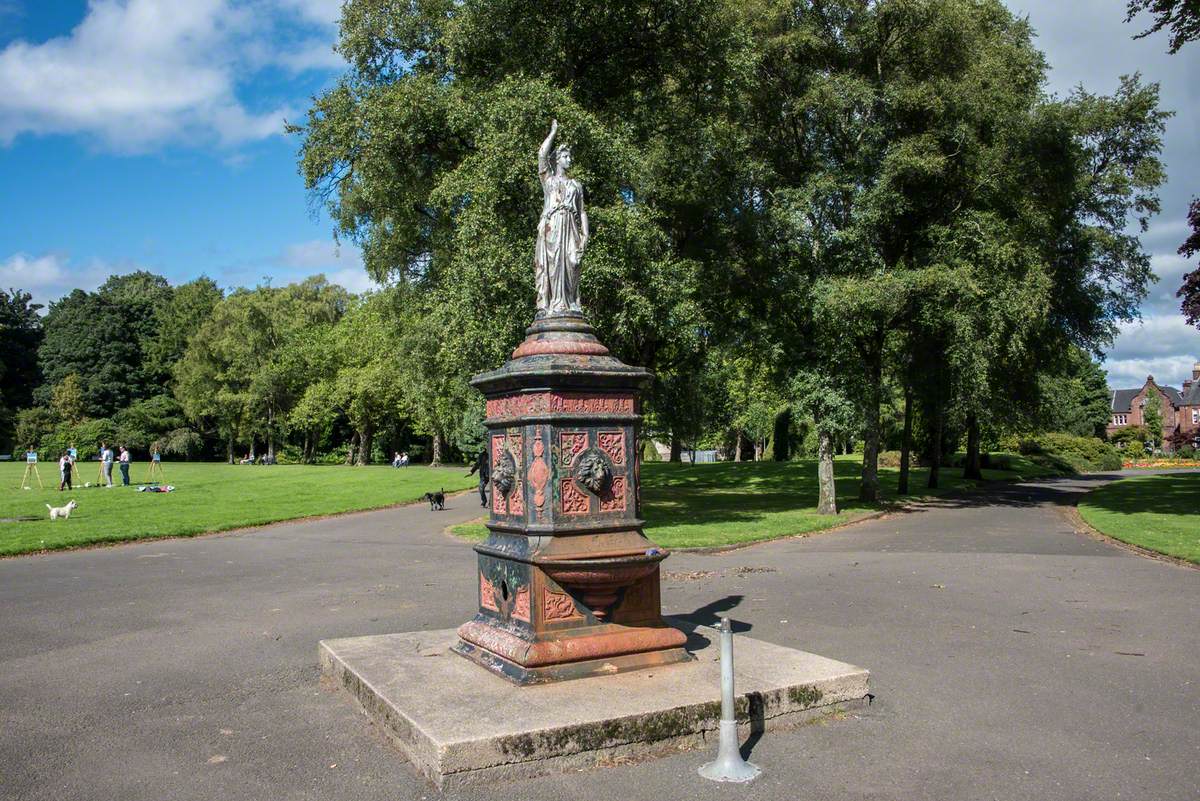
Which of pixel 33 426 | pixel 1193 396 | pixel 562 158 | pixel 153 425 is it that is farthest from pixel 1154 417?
pixel 33 426

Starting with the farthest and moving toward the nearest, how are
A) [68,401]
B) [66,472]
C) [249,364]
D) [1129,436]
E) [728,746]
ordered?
[1129,436]
[68,401]
[249,364]
[66,472]
[728,746]

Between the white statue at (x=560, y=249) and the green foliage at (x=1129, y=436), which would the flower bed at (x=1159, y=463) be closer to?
the green foliage at (x=1129, y=436)

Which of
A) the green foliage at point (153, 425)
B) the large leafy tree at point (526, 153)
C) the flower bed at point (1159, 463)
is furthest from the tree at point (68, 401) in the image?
the flower bed at point (1159, 463)

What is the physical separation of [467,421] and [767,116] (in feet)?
46.1

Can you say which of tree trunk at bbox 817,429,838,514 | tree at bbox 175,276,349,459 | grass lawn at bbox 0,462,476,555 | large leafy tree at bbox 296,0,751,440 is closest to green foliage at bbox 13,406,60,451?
tree at bbox 175,276,349,459

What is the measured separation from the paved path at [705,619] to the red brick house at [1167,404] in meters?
101

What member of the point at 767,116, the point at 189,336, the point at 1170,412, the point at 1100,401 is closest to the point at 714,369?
the point at 767,116

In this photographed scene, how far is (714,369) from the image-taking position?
26547 mm

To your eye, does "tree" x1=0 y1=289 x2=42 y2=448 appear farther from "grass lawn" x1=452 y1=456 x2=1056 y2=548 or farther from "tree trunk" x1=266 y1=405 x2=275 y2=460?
"grass lawn" x1=452 y1=456 x2=1056 y2=548

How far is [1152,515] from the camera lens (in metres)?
20.5

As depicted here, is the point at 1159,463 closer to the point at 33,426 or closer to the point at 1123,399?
the point at 1123,399

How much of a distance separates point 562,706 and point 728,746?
1149 mm

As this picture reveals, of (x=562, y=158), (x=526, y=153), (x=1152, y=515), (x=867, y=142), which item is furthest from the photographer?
(x=867, y=142)

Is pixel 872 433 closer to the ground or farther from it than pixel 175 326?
closer to the ground
